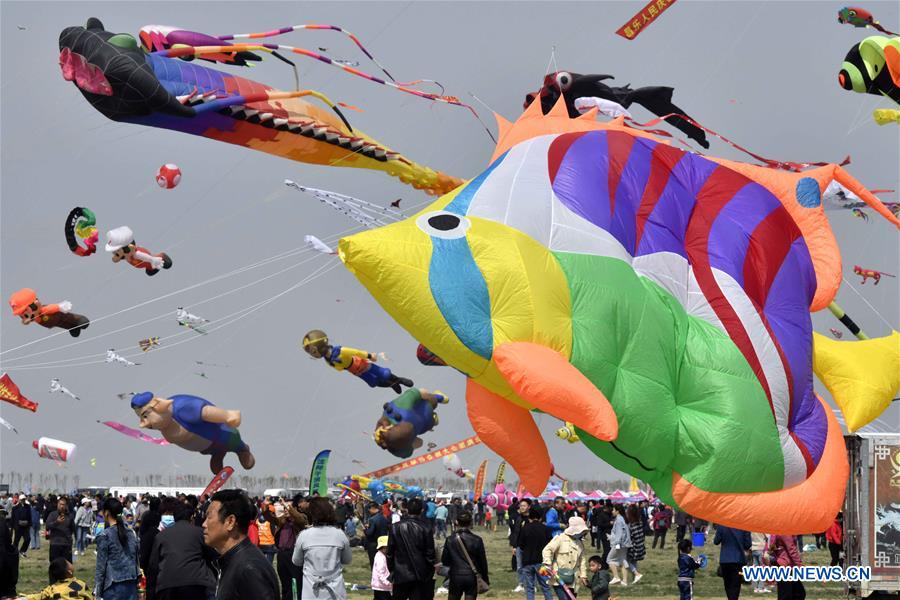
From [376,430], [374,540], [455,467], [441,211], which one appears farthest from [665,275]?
[455,467]

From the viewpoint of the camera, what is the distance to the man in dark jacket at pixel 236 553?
6.46 meters

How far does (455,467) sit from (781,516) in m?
40.3

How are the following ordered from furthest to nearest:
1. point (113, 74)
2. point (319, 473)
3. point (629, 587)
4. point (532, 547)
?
point (319, 473)
point (629, 587)
point (532, 547)
point (113, 74)

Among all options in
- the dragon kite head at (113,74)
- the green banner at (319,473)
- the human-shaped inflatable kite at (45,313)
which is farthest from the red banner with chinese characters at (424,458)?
the dragon kite head at (113,74)

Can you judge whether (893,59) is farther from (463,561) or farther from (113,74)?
(113,74)

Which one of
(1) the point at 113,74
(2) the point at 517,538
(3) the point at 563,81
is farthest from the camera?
(3) the point at 563,81

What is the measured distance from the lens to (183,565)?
Answer: 1055cm

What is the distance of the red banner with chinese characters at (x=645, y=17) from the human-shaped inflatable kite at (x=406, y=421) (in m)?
11.9

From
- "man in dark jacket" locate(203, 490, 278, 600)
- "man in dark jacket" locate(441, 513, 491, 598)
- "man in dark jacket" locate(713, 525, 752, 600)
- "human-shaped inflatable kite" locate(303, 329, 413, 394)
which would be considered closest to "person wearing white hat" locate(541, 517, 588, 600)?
"man in dark jacket" locate(441, 513, 491, 598)

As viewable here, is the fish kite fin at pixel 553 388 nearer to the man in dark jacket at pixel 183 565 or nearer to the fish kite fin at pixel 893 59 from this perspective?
the man in dark jacket at pixel 183 565

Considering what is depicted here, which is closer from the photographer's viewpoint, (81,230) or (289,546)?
(289,546)

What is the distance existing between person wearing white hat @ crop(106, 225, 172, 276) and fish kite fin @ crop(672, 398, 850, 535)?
11971mm

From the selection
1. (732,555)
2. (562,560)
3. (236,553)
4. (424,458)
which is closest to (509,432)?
(562,560)

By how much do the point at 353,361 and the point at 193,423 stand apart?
3.39m
